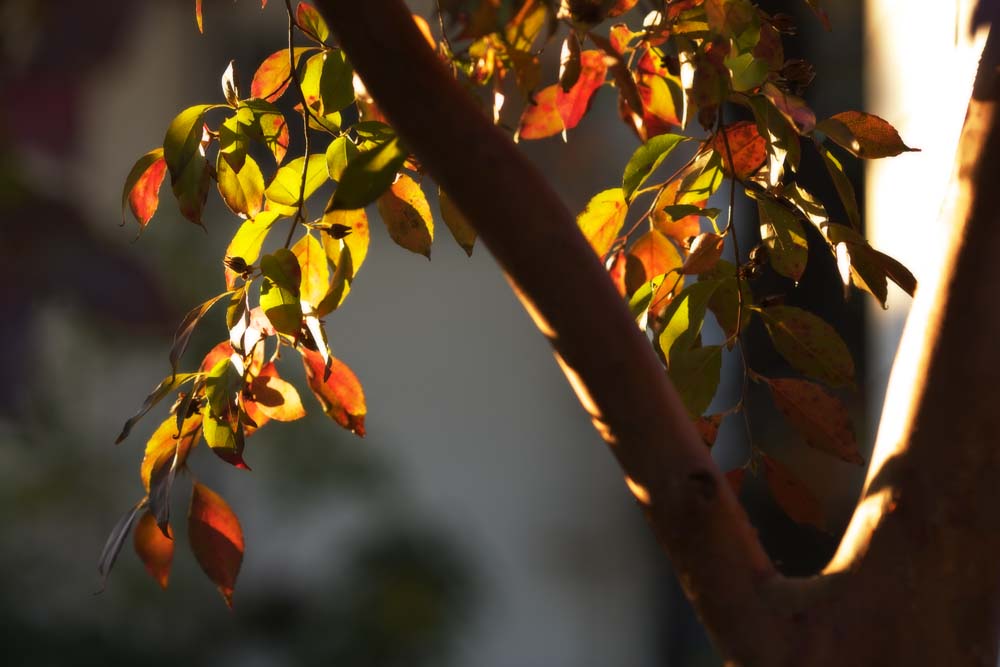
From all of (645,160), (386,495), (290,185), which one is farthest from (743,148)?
(386,495)

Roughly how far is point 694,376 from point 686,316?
37 mm

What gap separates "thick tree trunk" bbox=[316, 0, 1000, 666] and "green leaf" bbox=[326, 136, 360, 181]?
14 cm

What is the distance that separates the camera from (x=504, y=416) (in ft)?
9.32

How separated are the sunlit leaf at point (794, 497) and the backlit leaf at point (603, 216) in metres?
0.17

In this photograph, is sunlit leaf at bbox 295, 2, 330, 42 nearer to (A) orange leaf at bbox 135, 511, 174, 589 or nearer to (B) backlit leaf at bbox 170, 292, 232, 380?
(B) backlit leaf at bbox 170, 292, 232, 380

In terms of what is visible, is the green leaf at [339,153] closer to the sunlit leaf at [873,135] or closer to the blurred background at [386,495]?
the sunlit leaf at [873,135]

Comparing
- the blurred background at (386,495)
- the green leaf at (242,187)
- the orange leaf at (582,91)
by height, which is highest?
the green leaf at (242,187)

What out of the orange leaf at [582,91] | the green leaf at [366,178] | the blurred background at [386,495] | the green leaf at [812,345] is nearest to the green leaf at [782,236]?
the green leaf at [812,345]

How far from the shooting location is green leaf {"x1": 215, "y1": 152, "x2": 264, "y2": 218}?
63 cm

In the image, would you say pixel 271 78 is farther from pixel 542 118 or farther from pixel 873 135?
pixel 873 135

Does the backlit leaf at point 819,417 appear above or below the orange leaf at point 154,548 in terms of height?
below

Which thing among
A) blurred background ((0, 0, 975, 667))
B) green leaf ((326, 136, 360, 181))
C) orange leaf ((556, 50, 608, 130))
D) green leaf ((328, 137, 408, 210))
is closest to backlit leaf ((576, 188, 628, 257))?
orange leaf ((556, 50, 608, 130))

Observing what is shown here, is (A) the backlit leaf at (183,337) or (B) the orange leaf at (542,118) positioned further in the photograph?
(B) the orange leaf at (542,118)

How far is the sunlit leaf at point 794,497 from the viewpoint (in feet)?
2.06
